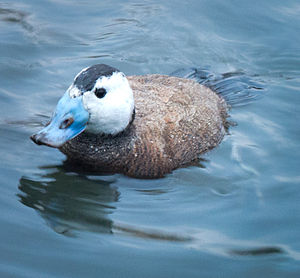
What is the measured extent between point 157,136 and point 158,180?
47 cm

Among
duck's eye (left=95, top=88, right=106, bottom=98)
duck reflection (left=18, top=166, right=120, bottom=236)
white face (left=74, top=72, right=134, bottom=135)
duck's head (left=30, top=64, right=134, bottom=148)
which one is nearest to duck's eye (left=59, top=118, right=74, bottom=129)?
duck's head (left=30, top=64, right=134, bottom=148)

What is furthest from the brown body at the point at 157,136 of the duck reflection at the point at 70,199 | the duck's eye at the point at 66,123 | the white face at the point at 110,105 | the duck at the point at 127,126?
the duck's eye at the point at 66,123

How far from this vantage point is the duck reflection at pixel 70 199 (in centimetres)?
490

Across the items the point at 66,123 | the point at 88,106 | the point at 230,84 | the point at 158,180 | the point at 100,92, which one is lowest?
the point at 158,180

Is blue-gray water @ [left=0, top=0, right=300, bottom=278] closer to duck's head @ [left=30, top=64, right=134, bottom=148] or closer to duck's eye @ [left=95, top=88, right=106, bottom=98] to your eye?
duck's head @ [left=30, top=64, right=134, bottom=148]

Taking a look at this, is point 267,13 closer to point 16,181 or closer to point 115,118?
point 115,118

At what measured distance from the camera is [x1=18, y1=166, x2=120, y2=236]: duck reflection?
A: 490 cm

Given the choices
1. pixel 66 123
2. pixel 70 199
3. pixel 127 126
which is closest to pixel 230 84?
pixel 127 126

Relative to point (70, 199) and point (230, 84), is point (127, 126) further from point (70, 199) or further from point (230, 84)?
point (230, 84)

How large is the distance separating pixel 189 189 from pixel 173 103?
1142 mm

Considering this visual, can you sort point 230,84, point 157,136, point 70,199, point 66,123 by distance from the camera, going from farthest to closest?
point 230,84, point 157,136, point 66,123, point 70,199

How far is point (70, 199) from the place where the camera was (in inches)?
212

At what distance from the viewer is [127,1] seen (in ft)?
33.9

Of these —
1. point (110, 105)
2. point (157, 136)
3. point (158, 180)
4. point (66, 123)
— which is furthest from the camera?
point (157, 136)
